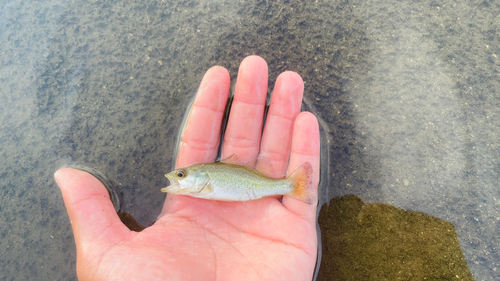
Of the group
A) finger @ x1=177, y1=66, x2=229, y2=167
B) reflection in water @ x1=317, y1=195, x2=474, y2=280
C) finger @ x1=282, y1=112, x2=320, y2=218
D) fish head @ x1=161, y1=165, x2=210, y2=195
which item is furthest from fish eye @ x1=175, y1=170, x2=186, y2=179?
reflection in water @ x1=317, y1=195, x2=474, y2=280

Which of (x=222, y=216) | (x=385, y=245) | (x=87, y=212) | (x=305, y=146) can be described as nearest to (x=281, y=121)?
(x=305, y=146)

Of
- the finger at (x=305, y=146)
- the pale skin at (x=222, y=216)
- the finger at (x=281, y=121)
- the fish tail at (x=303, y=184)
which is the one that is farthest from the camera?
the finger at (x=281, y=121)

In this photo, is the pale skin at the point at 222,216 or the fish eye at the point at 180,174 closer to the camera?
the pale skin at the point at 222,216

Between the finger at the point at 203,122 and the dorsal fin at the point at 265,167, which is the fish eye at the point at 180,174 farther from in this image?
the dorsal fin at the point at 265,167

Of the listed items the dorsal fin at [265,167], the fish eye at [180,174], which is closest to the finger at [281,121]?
the dorsal fin at [265,167]

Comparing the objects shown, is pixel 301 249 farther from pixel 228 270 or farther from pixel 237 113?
pixel 237 113

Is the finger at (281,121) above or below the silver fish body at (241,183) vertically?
above

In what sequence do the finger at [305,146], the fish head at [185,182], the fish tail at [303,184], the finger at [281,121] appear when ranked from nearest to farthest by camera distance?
the fish head at [185,182] < the fish tail at [303,184] < the finger at [305,146] < the finger at [281,121]

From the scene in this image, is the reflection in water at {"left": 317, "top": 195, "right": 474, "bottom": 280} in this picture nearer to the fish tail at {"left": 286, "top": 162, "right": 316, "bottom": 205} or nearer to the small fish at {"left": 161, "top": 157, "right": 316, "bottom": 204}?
the fish tail at {"left": 286, "top": 162, "right": 316, "bottom": 205}
